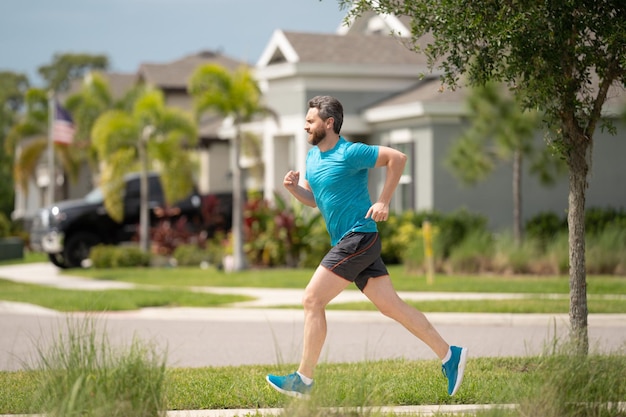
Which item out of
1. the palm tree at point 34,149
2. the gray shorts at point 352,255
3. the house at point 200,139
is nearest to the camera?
the gray shorts at point 352,255

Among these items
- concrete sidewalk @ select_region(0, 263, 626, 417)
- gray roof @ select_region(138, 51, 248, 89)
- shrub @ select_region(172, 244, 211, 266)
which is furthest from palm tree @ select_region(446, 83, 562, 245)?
gray roof @ select_region(138, 51, 248, 89)

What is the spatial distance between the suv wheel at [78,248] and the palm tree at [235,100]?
4.84 m

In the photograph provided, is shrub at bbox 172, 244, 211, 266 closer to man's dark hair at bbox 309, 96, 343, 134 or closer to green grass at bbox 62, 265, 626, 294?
green grass at bbox 62, 265, 626, 294

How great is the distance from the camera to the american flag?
115ft

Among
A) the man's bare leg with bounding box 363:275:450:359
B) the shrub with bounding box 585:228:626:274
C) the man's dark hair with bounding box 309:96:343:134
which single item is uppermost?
the man's dark hair with bounding box 309:96:343:134

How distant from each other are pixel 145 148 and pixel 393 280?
1096cm

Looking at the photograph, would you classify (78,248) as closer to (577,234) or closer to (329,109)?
(577,234)

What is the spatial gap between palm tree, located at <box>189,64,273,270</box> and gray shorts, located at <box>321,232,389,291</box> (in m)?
16.9

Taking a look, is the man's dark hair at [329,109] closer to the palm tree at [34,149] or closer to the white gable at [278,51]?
the white gable at [278,51]

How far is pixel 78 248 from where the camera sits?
27.7m

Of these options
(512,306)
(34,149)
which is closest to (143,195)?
(512,306)

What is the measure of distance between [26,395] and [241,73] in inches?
738

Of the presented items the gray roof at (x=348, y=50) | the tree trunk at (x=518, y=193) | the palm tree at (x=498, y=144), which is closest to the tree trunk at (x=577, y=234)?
the palm tree at (x=498, y=144)

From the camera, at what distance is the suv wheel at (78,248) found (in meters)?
27.6
